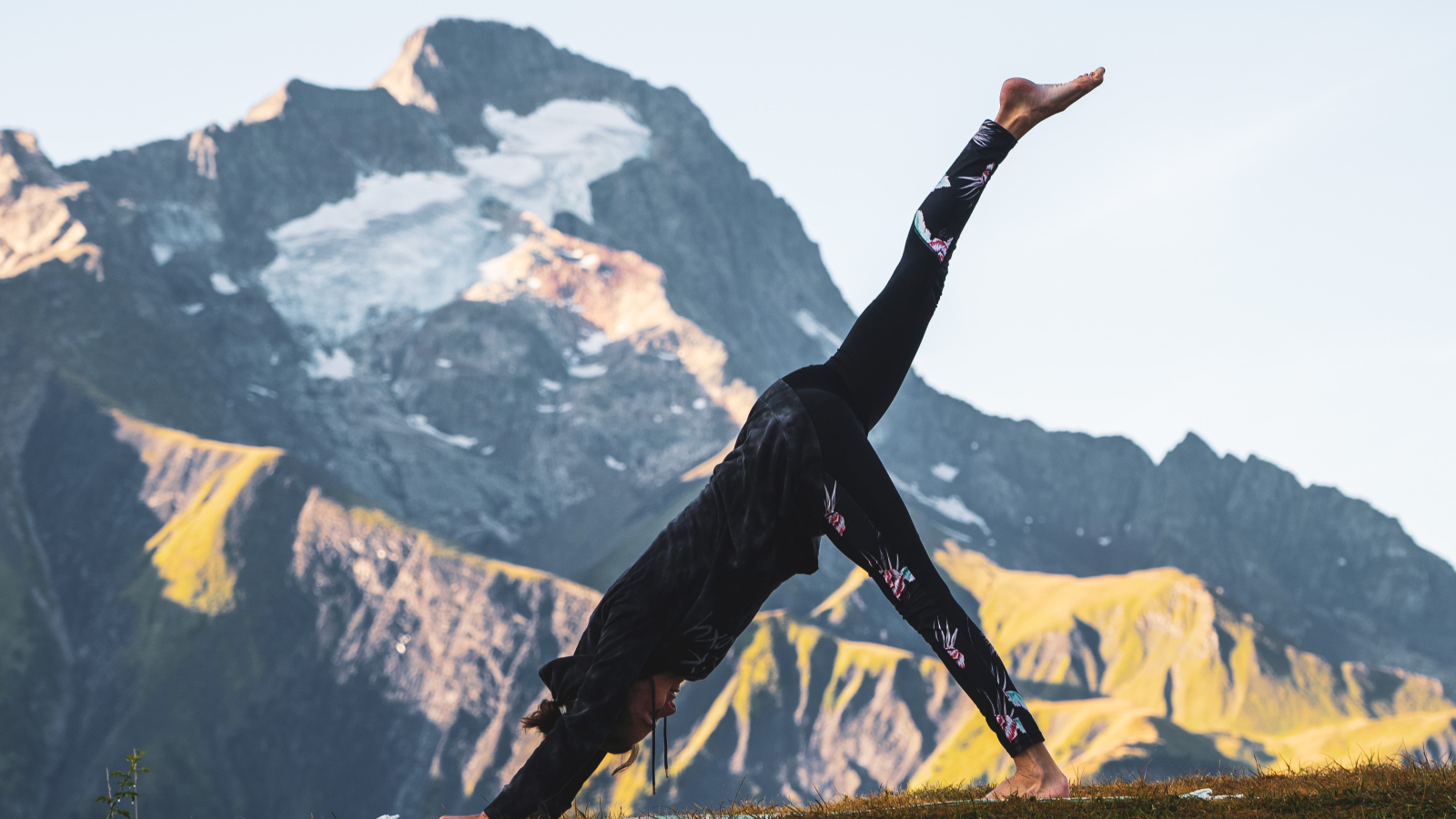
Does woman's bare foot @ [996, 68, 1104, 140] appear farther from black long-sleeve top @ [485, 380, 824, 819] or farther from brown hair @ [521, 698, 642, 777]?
brown hair @ [521, 698, 642, 777]

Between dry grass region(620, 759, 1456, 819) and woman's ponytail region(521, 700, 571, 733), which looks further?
woman's ponytail region(521, 700, 571, 733)

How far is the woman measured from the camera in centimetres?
700

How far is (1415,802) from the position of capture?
21.8 feet

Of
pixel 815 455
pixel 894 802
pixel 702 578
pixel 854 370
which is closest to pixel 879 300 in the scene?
pixel 854 370

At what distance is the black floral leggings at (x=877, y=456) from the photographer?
7164mm

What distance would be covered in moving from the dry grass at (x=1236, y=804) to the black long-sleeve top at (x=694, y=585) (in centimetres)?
139

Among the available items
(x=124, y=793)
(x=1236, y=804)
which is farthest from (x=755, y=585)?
(x=124, y=793)

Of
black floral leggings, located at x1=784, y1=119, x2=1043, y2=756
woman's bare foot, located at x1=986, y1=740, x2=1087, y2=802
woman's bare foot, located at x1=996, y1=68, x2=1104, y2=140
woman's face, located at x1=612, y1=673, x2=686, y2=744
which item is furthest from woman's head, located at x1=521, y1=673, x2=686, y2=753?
woman's bare foot, located at x1=996, y1=68, x2=1104, y2=140

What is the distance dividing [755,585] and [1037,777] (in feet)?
7.27

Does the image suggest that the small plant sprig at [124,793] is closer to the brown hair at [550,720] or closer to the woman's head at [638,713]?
the brown hair at [550,720]

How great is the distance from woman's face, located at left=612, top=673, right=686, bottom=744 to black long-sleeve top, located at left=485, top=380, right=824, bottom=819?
8 cm

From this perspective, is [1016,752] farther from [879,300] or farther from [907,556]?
[879,300]

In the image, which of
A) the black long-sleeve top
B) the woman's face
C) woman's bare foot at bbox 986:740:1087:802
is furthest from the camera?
the woman's face

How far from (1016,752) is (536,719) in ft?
10.4
